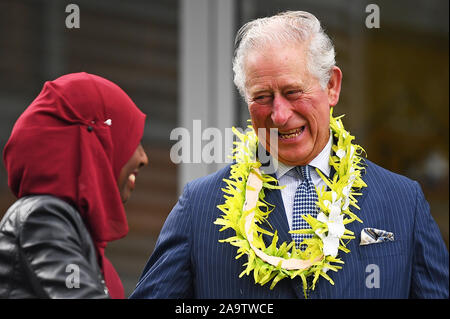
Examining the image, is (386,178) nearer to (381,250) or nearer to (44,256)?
(381,250)

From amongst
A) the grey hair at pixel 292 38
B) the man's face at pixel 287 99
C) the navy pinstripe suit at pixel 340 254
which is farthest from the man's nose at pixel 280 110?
the navy pinstripe suit at pixel 340 254

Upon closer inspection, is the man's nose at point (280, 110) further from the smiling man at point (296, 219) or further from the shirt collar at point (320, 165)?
the shirt collar at point (320, 165)

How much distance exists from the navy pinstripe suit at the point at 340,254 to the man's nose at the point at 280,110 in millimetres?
269

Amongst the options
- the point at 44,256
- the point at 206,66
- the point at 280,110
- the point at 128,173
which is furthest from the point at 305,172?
the point at 206,66

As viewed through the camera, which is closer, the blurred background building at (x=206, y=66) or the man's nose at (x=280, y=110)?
the man's nose at (x=280, y=110)

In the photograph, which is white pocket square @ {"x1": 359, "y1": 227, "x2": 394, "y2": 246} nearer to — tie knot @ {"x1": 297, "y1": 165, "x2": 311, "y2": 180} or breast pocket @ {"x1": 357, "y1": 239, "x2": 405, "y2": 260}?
breast pocket @ {"x1": 357, "y1": 239, "x2": 405, "y2": 260}

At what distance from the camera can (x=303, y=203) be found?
2395 mm

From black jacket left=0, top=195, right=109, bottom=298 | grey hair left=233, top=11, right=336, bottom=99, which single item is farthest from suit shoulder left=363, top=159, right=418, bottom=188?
black jacket left=0, top=195, right=109, bottom=298

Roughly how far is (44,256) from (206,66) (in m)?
2.65

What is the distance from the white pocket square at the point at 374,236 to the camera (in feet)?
7.57

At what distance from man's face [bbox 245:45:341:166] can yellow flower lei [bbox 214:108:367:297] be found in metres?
0.14

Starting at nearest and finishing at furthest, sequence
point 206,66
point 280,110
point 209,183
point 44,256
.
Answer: point 44,256
point 280,110
point 209,183
point 206,66
